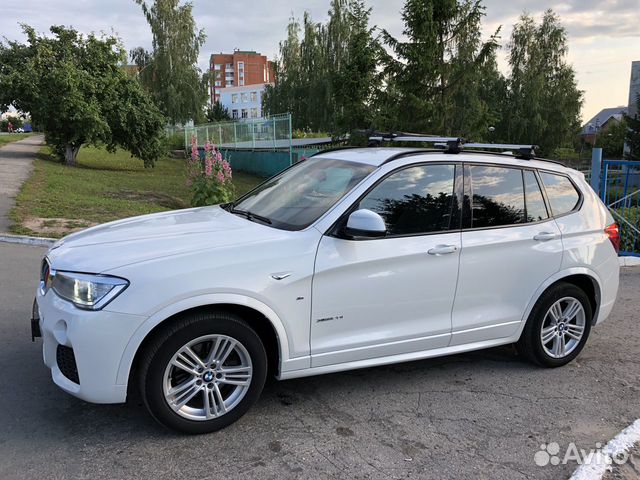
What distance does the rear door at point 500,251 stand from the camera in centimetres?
396

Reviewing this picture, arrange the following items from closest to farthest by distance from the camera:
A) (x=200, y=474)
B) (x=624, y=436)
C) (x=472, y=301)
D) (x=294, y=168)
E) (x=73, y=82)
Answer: (x=200, y=474), (x=624, y=436), (x=472, y=301), (x=294, y=168), (x=73, y=82)

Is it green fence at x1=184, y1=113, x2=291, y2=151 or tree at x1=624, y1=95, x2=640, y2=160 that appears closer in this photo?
green fence at x1=184, y1=113, x2=291, y2=151

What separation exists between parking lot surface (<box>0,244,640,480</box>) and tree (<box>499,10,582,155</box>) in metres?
38.6

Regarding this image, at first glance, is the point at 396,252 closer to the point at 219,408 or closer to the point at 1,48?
the point at 219,408

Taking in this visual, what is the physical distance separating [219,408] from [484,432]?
1.68m

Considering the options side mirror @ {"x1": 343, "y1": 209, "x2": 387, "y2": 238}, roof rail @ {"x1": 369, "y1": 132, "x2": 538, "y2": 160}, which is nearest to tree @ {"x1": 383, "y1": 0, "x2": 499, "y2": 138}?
roof rail @ {"x1": 369, "y1": 132, "x2": 538, "y2": 160}

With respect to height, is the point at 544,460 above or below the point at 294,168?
below

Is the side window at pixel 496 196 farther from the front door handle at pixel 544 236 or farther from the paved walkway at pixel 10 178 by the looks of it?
the paved walkway at pixel 10 178

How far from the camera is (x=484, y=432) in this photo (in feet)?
11.3

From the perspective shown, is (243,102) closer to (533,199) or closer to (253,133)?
(253,133)

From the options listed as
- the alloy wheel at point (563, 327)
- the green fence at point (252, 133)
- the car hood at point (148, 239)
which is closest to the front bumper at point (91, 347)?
the car hood at point (148, 239)

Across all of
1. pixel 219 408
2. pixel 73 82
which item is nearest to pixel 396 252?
pixel 219 408

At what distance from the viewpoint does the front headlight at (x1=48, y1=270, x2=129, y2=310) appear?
2984 millimetres

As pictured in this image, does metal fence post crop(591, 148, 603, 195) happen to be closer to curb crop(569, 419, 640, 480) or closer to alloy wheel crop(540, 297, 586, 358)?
alloy wheel crop(540, 297, 586, 358)
